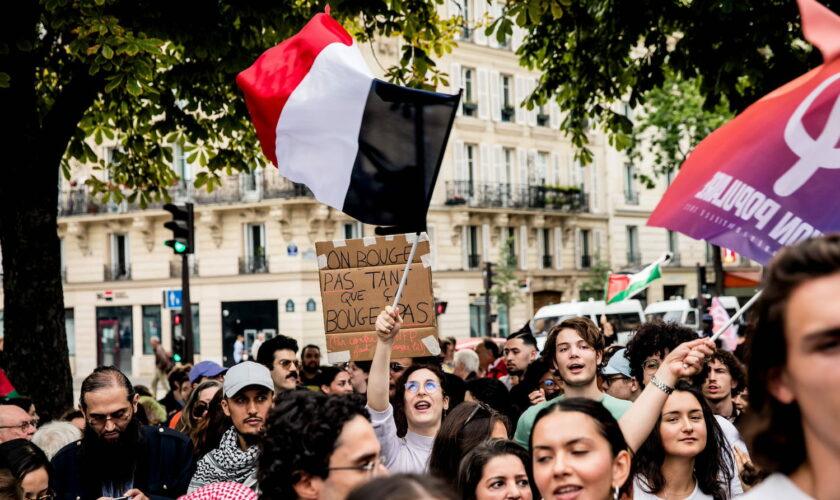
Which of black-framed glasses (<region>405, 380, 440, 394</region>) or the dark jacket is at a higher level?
black-framed glasses (<region>405, 380, 440, 394</region>)

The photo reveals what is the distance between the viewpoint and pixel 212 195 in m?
42.4

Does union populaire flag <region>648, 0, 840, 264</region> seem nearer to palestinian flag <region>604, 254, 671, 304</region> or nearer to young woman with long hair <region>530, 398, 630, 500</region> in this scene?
young woman with long hair <region>530, 398, 630, 500</region>

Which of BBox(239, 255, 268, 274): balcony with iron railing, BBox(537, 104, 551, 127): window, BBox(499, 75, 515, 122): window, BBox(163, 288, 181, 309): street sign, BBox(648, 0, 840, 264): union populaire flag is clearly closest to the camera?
BBox(648, 0, 840, 264): union populaire flag

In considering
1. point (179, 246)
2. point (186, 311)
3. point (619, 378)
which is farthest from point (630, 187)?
point (619, 378)

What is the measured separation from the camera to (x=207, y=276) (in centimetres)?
4194

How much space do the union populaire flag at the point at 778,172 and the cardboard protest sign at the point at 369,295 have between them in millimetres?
2433

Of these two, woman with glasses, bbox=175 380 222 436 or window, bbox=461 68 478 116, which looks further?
window, bbox=461 68 478 116

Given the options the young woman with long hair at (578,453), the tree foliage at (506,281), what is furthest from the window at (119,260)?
the young woman with long hair at (578,453)

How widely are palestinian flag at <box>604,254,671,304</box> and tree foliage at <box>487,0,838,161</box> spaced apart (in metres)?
6.58

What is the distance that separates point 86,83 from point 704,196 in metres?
7.40

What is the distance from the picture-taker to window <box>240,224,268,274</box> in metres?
41.2

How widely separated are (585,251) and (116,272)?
69.4 ft

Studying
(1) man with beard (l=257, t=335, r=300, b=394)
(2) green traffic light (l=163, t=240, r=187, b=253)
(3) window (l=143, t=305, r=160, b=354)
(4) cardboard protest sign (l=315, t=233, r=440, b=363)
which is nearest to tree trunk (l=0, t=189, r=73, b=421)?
(1) man with beard (l=257, t=335, r=300, b=394)

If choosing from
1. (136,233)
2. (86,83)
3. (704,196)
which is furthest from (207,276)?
(704,196)
